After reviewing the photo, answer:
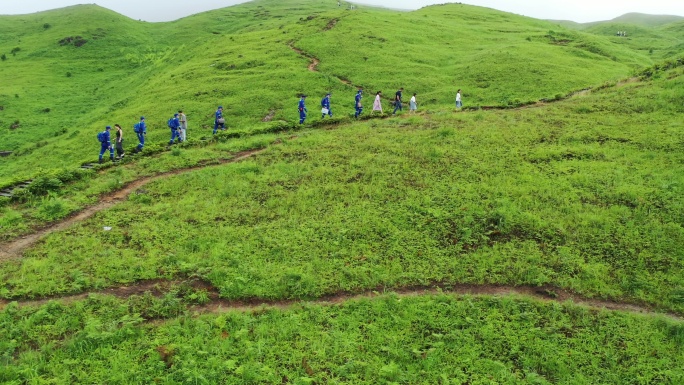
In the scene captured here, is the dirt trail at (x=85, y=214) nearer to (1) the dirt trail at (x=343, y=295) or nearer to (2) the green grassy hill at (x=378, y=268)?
(2) the green grassy hill at (x=378, y=268)

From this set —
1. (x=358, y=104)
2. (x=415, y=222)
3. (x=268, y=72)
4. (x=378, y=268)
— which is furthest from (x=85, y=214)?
(x=268, y=72)

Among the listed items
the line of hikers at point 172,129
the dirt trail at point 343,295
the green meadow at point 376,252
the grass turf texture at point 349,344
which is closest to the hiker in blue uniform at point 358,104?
the line of hikers at point 172,129

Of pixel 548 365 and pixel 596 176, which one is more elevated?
pixel 596 176

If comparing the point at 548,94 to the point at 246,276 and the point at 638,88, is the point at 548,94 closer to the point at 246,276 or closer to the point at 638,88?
the point at 638,88

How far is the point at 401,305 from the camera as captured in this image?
1173cm

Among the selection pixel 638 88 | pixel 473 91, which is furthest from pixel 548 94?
pixel 638 88

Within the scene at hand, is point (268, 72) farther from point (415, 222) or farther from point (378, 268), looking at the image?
point (378, 268)

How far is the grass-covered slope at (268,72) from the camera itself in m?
37.8

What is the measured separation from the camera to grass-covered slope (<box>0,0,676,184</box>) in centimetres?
3775

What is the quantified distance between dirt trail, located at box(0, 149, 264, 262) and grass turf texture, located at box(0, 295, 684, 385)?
391 centimetres

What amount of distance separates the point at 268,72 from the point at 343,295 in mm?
38233

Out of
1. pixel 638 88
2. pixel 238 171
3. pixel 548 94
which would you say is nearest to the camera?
pixel 238 171

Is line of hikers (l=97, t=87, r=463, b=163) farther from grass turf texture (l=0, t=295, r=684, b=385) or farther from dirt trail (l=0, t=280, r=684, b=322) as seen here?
grass turf texture (l=0, t=295, r=684, b=385)

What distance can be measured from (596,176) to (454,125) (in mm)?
9146
